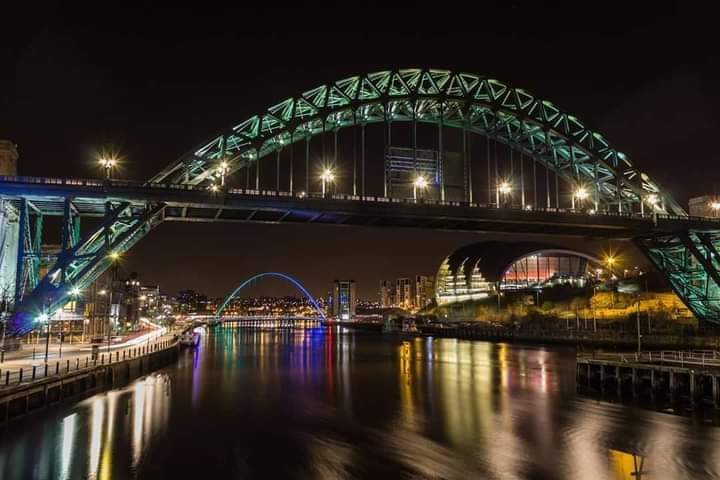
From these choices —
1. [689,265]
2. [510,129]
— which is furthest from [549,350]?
[510,129]

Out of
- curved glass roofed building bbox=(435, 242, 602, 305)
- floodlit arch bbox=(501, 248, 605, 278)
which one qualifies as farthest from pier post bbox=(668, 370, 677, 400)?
floodlit arch bbox=(501, 248, 605, 278)

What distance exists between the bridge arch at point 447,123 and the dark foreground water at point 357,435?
21.0 m

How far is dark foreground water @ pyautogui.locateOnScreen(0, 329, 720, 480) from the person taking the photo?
2156 cm

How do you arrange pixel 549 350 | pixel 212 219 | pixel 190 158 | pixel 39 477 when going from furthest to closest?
pixel 549 350
pixel 212 219
pixel 190 158
pixel 39 477

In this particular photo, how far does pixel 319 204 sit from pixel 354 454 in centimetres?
3078

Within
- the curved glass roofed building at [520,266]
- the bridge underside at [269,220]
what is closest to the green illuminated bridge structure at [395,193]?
the bridge underside at [269,220]

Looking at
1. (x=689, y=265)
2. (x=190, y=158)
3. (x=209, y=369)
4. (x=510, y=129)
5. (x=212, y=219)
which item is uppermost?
(x=510, y=129)

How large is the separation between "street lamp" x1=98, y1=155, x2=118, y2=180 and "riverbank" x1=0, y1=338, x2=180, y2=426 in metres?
14.2

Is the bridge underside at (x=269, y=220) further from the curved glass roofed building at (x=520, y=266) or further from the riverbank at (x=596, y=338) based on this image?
the curved glass roofed building at (x=520, y=266)

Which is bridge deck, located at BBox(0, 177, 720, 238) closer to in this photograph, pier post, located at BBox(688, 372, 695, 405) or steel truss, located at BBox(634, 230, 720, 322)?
steel truss, located at BBox(634, 230, 720, 322)

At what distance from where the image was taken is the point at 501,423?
3023 cm

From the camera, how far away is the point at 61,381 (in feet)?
103

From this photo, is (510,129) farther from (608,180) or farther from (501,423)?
(501,423)

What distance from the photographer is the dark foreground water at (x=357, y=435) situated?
2156 cm
